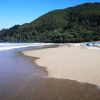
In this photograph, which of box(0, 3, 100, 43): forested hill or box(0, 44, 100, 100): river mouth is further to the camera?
box(0, 3, 100, 43): forested hill

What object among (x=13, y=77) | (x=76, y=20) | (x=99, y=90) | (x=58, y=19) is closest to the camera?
(x=99, y=90)

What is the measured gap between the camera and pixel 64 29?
490 ft

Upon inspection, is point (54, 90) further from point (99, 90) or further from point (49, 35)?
point (49, 35)

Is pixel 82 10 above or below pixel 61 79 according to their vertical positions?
above

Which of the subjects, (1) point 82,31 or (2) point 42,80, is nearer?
(2) point 42,80

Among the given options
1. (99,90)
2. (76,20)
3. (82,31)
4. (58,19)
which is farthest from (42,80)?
(58,19)

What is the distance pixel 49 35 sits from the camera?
13625 centimetres

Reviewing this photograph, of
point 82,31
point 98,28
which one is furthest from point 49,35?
point 98,28

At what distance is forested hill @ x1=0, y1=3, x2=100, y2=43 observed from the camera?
406ft

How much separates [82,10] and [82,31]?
62536mm

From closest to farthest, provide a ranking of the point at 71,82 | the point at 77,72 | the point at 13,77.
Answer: the point at 71,82
the point at 13,77
the point at 77,72

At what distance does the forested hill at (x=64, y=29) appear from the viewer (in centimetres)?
12364

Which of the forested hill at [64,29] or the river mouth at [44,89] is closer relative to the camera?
the river mouth at [44,89]

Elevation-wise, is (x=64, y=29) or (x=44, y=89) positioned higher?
(x=64, y=29)
